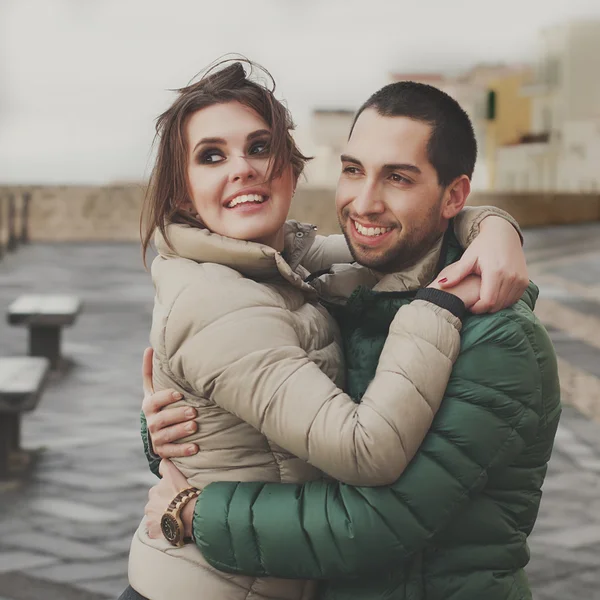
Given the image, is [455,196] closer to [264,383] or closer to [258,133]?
[258,133]

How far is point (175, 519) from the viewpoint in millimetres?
1896

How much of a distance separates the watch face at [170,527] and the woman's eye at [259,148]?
2.45 feet

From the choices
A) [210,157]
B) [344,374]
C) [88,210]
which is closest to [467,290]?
[344,374]

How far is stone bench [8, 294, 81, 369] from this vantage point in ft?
27.9

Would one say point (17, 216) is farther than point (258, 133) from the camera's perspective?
Yes

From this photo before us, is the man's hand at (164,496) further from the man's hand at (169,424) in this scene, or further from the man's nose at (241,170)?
the man's nose at (241,170)

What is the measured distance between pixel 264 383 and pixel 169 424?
1.03 feet

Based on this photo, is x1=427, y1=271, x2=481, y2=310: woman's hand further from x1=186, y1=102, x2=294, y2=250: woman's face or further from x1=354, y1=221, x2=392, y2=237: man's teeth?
x1=186, y1=102, x2=294, y2=250: woman's face

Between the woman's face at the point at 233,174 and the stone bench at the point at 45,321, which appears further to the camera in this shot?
the stone bench at the point at 45,321

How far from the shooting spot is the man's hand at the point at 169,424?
1937 millimetres

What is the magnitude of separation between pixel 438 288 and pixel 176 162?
60 cm

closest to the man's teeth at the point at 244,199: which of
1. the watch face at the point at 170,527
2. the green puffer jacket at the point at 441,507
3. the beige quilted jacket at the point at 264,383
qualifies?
the beige quilted jacket at the point at 264,383

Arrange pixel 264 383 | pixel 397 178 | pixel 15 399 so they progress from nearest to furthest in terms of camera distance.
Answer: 1. pixel 264 383
2. pixel 397 178
3. pixel 15 399

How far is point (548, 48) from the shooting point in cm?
4178
